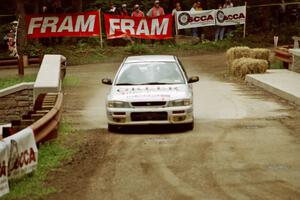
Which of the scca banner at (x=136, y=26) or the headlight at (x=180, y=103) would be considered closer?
the headlight at (x=180, y=103)

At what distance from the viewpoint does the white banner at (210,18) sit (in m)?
33.8

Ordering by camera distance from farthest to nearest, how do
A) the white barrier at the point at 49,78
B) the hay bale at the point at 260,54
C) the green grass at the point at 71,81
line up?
1. the hay bale at the point at 260,54
2. the green grass at the point at 71,81
3. the white barrier at the point at 49,78

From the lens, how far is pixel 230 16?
3456 centimetres

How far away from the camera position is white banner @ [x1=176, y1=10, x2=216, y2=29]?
33.8 m

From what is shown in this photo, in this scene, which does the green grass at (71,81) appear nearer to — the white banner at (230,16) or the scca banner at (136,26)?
the scca banner at (136,26)

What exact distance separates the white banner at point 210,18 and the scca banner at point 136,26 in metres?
0.77

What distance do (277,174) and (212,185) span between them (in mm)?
1236

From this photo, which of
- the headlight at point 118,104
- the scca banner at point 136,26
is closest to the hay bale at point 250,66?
the scca banner at point 136,26

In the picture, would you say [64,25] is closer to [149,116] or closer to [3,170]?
[149,116]

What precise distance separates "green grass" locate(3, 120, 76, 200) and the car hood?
→ 195 cm

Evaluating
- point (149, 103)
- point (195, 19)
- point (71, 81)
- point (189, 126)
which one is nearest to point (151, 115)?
point (149, 103)

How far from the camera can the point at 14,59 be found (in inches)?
1145

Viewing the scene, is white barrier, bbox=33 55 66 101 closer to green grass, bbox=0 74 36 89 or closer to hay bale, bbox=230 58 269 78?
green grass, bbox=0 74 36 89

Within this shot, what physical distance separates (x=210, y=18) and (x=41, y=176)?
24989 mm
